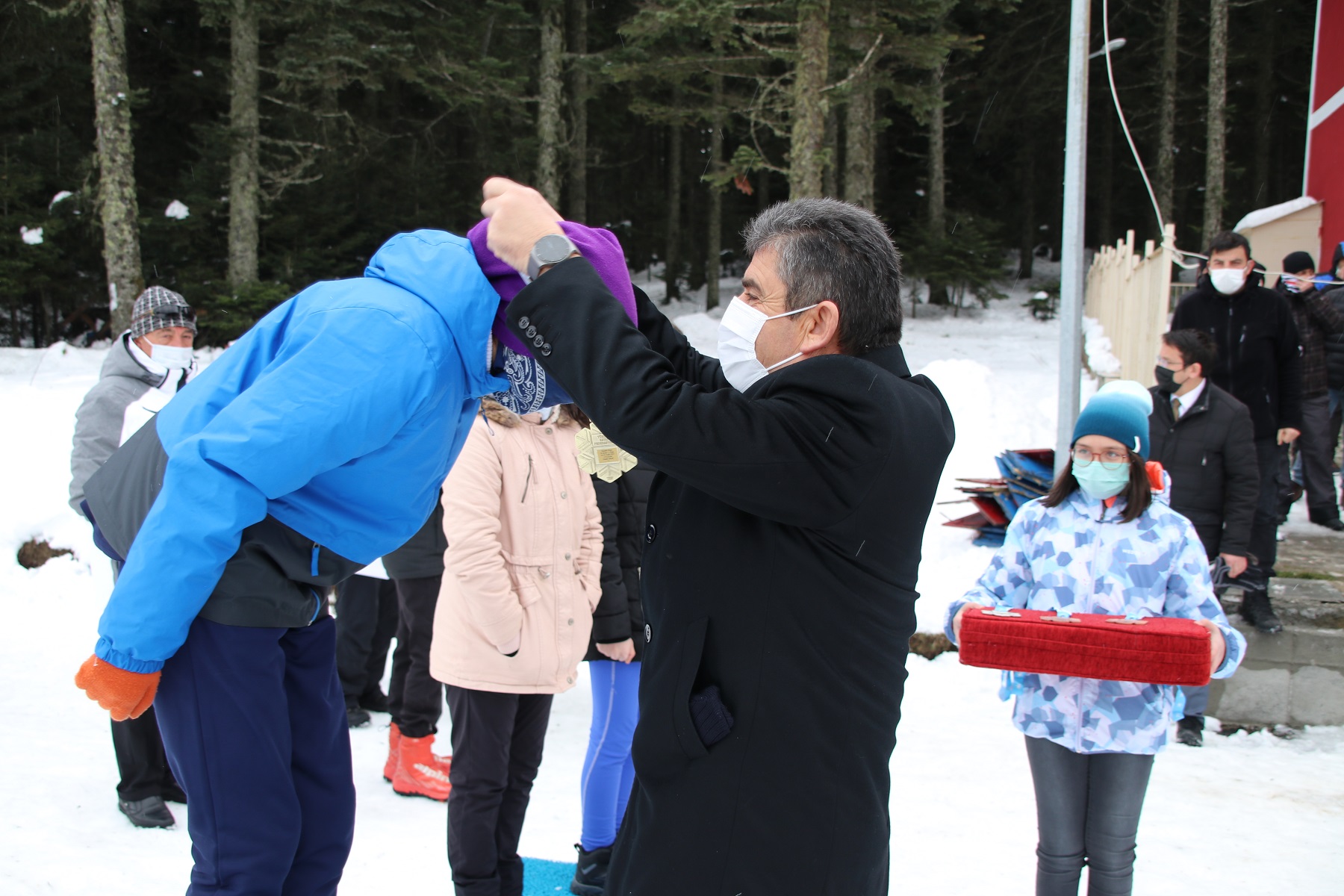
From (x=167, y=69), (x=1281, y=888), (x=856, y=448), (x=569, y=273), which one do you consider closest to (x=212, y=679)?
(x=569, y=273)

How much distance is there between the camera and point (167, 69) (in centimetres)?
2111

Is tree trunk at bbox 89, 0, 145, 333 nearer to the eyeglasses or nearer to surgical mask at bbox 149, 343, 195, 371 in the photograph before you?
surgical mask at bbox 149, 343, 195, 371

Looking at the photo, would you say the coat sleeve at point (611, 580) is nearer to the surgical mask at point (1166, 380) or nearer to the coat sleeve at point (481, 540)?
the coat sleeve at point (481, 540)

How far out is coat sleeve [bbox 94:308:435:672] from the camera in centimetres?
181

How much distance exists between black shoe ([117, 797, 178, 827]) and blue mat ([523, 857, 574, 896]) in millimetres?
1534

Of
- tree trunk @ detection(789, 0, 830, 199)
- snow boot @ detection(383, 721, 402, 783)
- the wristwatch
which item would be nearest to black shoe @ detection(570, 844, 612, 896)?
snow boot @ detection(383, 721, 402, 783)

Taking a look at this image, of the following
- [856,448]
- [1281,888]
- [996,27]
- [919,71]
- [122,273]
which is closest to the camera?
[856,448]

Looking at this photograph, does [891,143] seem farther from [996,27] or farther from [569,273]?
[569,273]

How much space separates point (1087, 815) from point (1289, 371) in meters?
4.50

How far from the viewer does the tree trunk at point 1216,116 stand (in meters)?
23.5

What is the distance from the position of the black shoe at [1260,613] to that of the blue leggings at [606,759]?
402cm

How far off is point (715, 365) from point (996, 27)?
33.1 metres

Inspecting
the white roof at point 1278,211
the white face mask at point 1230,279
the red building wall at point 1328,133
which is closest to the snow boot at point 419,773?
the white face mask at point 1230,279

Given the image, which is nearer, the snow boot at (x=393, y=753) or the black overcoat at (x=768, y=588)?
the black overcoat at (x=768, y=588)
